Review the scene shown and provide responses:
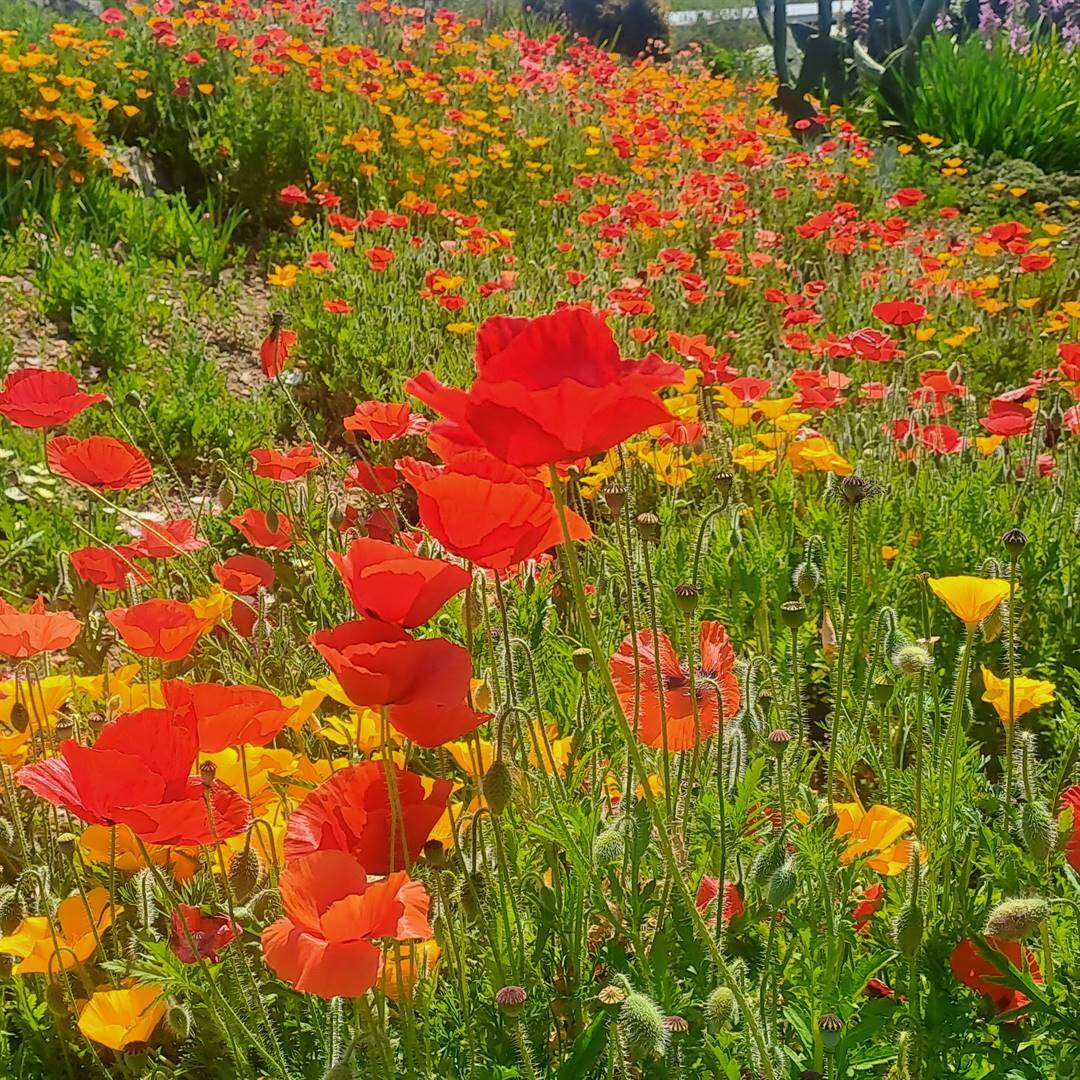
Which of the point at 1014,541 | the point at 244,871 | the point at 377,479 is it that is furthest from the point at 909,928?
the point at 377,479

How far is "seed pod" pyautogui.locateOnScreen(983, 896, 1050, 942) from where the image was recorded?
1.11 m

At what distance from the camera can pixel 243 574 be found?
6.59 ft

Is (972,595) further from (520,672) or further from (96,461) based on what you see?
(96,461)

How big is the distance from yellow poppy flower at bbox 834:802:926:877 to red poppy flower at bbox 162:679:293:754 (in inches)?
31.3

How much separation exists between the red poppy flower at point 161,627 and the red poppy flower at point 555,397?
617mm

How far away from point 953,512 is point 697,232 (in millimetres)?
3530

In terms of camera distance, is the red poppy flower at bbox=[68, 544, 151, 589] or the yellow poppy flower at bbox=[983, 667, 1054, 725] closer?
the yellow poppy flower at bbox=[983, 667, 1054, 725]

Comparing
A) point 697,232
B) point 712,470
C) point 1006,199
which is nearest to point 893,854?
point 712,470

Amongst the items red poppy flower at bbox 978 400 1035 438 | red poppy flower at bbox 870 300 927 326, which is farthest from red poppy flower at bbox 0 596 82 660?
red poppy flower at bbox 870 300 927 326

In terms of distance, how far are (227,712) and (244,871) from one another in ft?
0.81

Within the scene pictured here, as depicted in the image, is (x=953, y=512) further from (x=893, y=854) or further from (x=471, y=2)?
(x=471, y=2)

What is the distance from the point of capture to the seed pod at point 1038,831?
Answer: 125 cm

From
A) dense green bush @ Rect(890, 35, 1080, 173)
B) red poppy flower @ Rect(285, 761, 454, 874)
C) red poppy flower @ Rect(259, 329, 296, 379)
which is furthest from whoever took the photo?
dense green bush @ Rect(890, 35, 1080, 173)

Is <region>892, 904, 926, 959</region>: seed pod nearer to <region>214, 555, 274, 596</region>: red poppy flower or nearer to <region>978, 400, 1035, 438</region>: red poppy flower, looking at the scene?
<region>214, 555, 274, 596</region>: red poppy flower
